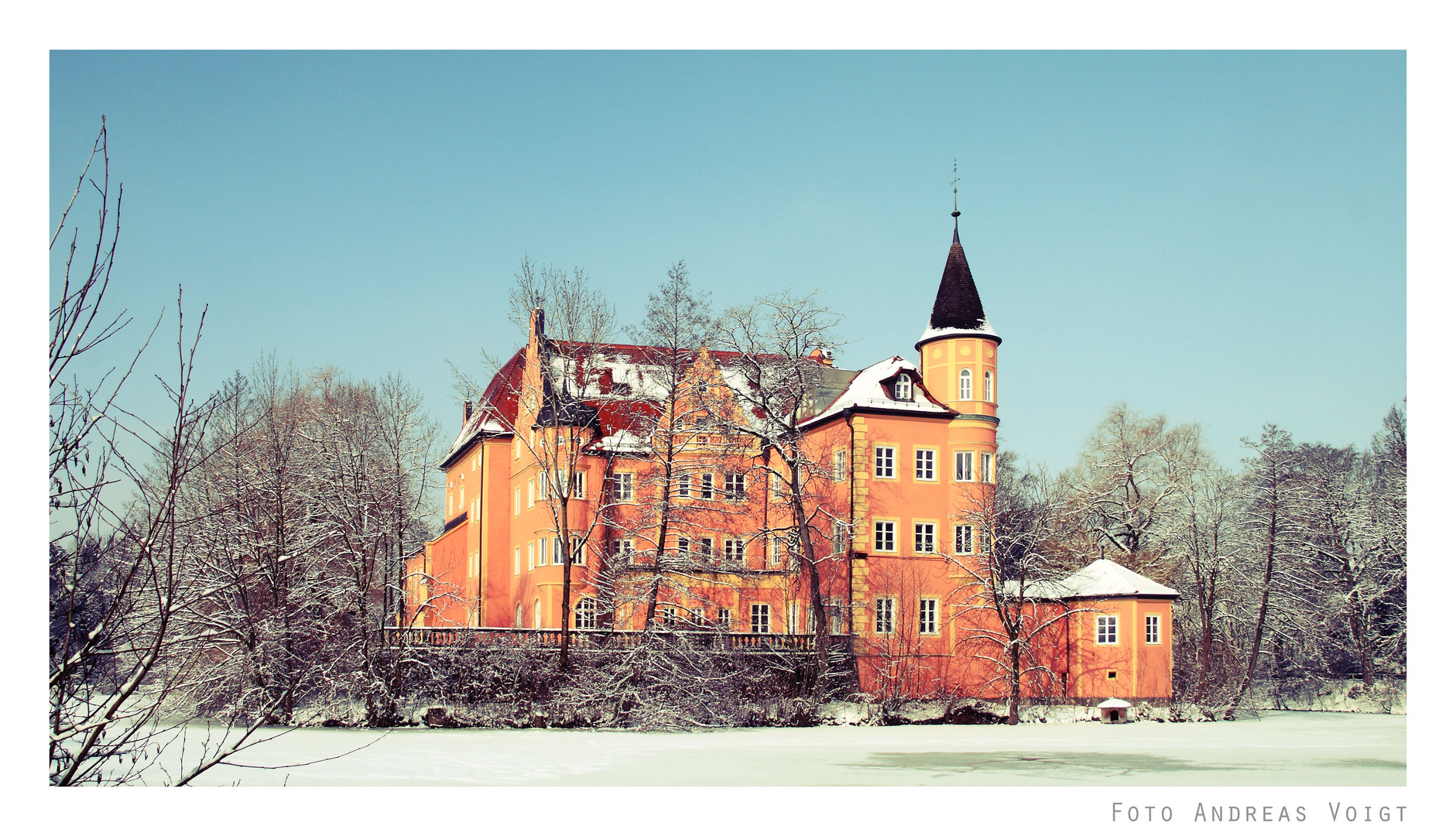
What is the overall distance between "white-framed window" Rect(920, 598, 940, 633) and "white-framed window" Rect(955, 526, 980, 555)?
1838 mm

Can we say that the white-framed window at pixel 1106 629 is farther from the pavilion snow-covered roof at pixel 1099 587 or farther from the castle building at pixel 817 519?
the pavilion snow-covered roof at pixel 1099 587

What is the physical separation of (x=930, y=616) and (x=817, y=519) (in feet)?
15.3

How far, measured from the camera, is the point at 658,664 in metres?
31.3

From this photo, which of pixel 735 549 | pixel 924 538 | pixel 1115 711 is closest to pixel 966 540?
pixel 924 538

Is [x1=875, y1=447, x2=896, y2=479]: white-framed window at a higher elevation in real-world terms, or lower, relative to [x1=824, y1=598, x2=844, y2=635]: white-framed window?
higher

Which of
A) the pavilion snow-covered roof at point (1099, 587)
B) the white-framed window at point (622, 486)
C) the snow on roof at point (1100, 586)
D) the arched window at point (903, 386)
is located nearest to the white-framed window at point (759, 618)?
the white-framed window at point (622, 486)

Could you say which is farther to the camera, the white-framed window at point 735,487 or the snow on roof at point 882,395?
the snow on roof at point 882,395

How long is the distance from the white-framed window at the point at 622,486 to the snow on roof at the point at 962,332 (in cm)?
1103

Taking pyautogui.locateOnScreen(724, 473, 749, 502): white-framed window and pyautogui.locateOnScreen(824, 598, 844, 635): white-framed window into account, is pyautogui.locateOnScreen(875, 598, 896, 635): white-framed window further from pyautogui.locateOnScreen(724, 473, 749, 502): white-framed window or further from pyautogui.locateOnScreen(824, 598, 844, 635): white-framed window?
pyautogui.locateOnScreen(724, 473, 749, 502): white-framed window

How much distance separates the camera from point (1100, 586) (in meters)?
37.7

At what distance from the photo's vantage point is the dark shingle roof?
40.1 metres

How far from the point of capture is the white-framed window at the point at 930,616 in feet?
122

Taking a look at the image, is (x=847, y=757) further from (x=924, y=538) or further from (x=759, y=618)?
(x=759, y=618)

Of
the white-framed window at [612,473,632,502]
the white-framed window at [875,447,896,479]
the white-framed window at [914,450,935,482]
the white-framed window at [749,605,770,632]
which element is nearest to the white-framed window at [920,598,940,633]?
the white-framed window at [914,450,935,482]
